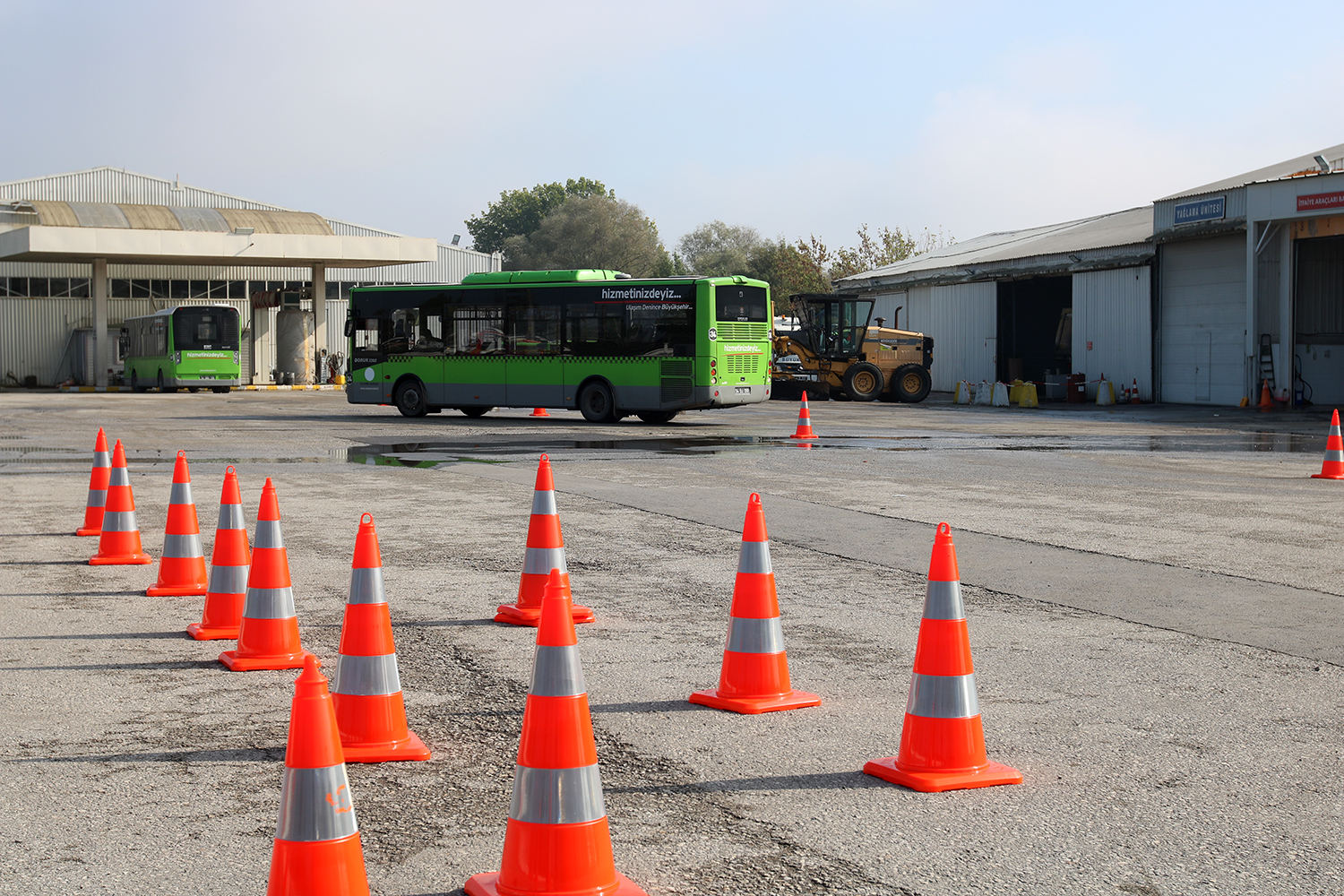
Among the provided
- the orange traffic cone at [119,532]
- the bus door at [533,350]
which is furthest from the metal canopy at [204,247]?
the orange traffic cone at [119,532]

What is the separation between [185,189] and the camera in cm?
5969

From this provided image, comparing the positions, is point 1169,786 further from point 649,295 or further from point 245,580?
point 649,295

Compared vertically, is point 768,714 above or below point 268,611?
below

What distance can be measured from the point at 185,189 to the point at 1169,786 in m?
61.2

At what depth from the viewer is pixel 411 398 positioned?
1181 inches

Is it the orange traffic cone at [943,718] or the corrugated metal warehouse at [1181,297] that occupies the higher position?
the corrugated metal warehouse at [1181,297]

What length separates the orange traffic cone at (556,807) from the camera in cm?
339

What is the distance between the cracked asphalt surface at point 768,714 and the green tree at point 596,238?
90.6 meters

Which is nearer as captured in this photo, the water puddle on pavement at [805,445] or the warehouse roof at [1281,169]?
the water puddle on pavement at [805,445]

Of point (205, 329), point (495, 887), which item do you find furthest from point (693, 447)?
point (205, 329)

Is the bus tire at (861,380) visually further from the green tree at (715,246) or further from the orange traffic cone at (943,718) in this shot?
the green tree at (715,246)

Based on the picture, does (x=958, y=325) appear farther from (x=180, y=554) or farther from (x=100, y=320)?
(x=180, y=554)

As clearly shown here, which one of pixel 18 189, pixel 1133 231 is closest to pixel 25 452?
pixel 1133 231

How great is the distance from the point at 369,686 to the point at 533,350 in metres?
23.5
